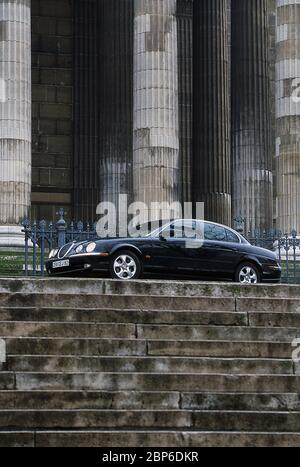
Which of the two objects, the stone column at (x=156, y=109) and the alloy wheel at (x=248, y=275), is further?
the stone column at (x=156, y=109)

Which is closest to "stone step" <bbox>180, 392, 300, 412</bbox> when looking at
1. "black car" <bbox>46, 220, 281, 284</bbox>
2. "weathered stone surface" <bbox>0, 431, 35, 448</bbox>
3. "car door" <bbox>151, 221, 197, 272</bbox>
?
"weathered stone surface" <bbox>0, 431, 35, 448</bbox>

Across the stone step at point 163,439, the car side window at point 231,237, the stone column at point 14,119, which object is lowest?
the stone step at point 163,439

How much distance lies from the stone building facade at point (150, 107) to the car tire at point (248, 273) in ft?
25.4

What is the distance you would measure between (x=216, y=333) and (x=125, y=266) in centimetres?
591

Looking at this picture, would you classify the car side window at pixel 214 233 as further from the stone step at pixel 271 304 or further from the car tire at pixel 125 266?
the stone step at pixel 271 304

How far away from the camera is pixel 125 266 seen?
1106 inches

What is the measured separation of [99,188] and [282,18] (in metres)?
8.84

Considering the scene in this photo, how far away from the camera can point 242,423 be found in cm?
1942

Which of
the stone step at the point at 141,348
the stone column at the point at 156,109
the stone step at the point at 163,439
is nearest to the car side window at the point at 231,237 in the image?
the stone column at the point at 156,109

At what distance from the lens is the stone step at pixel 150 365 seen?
20438mm

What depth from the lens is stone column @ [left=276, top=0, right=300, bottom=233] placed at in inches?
1516

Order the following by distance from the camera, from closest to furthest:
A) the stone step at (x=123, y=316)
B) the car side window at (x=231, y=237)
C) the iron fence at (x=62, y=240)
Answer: the stone step at (x=123, y=316), the car side window at (x=231, y=237), the iron fence at (x=62, y=240)

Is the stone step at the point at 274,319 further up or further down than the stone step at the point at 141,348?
further up

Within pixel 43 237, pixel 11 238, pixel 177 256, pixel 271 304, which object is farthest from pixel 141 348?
pixel 11 238
